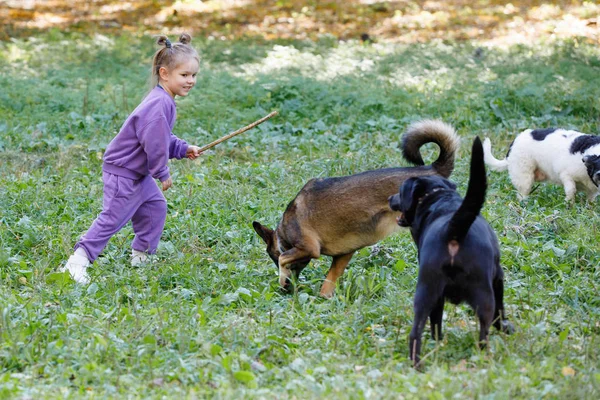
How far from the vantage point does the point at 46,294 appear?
5.87m

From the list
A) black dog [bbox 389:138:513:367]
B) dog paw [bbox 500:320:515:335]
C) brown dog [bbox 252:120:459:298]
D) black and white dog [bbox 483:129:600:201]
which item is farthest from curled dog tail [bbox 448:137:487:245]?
black and white dog [bbox 483:129:600:201]

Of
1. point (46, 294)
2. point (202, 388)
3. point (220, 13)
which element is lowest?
point (220, 13)

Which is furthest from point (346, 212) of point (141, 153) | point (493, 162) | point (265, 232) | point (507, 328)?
point (493, 162)

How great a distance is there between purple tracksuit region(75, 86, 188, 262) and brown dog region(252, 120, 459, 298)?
115 centimetres

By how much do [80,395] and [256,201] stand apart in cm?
411

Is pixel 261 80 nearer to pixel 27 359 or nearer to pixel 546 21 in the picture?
pixel 546 21

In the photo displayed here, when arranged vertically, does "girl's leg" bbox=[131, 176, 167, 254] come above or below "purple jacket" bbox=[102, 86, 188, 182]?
below

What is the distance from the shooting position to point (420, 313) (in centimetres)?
464

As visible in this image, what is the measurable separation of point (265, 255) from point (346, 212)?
1.24 metres

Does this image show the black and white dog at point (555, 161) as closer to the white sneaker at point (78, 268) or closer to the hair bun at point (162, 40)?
the hair bun at point (162, 40)

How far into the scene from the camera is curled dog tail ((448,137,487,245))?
14.4 feet

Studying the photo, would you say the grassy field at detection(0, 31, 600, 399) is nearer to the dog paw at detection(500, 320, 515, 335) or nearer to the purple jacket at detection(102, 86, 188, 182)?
the dog paw at detection(500, 320, 515, 335)

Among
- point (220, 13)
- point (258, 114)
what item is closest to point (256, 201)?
point (258, 114)

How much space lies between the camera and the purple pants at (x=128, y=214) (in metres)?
6.71
